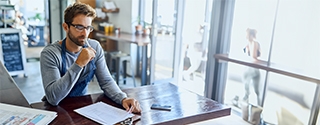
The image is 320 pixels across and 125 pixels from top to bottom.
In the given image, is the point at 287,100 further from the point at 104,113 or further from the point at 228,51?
the point at 104,113

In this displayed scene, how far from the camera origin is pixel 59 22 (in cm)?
574

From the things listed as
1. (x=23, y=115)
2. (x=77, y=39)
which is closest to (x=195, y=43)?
(x=77, y=39)

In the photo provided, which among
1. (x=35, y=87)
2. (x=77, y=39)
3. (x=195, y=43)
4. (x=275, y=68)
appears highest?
(x=77, y=39)

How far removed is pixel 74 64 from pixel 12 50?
334 centimetres

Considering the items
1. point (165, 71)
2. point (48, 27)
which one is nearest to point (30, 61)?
point (48, 27)

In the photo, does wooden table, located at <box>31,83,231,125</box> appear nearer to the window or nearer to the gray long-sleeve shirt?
the gray long-sleeve shirt

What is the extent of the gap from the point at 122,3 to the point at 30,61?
2.40 m

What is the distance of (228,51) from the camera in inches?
115

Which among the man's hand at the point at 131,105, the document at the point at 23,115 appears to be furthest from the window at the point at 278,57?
the document at the point at 23,115

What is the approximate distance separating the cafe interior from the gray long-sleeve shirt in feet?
2.64

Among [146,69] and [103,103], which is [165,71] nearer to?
[146,69]

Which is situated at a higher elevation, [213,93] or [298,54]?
[298,54]

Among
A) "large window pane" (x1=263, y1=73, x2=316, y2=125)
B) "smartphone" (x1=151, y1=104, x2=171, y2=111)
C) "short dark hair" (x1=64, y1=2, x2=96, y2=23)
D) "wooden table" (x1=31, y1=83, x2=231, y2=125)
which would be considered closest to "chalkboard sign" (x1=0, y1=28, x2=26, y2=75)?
"short dark hair" (x1=64, y1=2, x2=96, y2=23)

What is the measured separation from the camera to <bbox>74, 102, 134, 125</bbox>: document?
1289mm
